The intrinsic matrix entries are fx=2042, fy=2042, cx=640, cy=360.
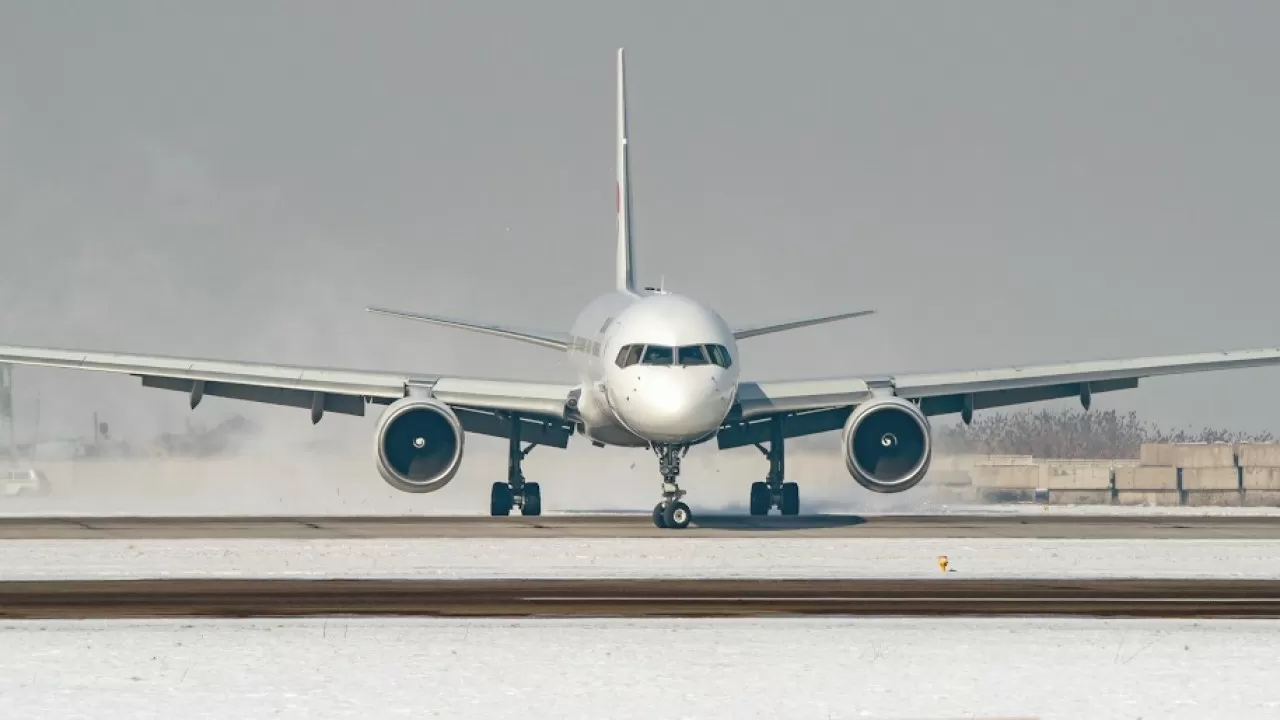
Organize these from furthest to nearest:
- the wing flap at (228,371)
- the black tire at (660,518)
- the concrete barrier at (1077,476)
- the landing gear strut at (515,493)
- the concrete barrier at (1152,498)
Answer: the concrete barrier at (1077,476) < the concrete barrier at (1152,498) < the landing gear strut at (515,493) < the wing flap at (228,371) < the black tire at (660,518)

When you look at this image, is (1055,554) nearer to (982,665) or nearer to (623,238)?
(982,665)

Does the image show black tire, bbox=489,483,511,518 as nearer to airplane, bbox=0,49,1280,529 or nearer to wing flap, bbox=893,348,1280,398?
airplane, bbox=0,49,1280,529

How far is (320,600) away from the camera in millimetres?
20531

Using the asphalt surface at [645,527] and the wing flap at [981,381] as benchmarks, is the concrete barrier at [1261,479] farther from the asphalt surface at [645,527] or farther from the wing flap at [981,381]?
the asphalt surface at [645,527]

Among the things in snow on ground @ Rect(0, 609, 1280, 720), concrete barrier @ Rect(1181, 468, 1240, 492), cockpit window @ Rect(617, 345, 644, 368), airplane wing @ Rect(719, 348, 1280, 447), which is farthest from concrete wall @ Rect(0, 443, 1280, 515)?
snow on ground @ Rect(0, 609, 1280, 720)

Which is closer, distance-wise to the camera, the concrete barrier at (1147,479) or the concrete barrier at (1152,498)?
the concrete barrier at (1152,498)

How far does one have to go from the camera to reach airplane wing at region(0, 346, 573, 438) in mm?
38969

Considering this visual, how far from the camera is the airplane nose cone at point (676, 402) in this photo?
33.8 m

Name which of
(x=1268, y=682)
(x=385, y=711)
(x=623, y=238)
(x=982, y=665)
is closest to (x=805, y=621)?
(x=982, y=665)

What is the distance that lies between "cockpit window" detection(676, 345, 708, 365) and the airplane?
0.04 m

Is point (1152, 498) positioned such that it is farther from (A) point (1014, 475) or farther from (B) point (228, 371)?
(B) point (228, 371)

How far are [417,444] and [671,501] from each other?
5.08 m

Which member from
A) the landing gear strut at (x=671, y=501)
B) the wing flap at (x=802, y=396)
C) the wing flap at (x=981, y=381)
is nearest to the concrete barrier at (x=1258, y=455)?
the wing flap at (x=981, y=381)

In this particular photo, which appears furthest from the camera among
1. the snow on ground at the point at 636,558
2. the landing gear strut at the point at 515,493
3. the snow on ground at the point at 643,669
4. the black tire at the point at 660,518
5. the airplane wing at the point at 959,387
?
the landing gear strut at the point at 515,493
